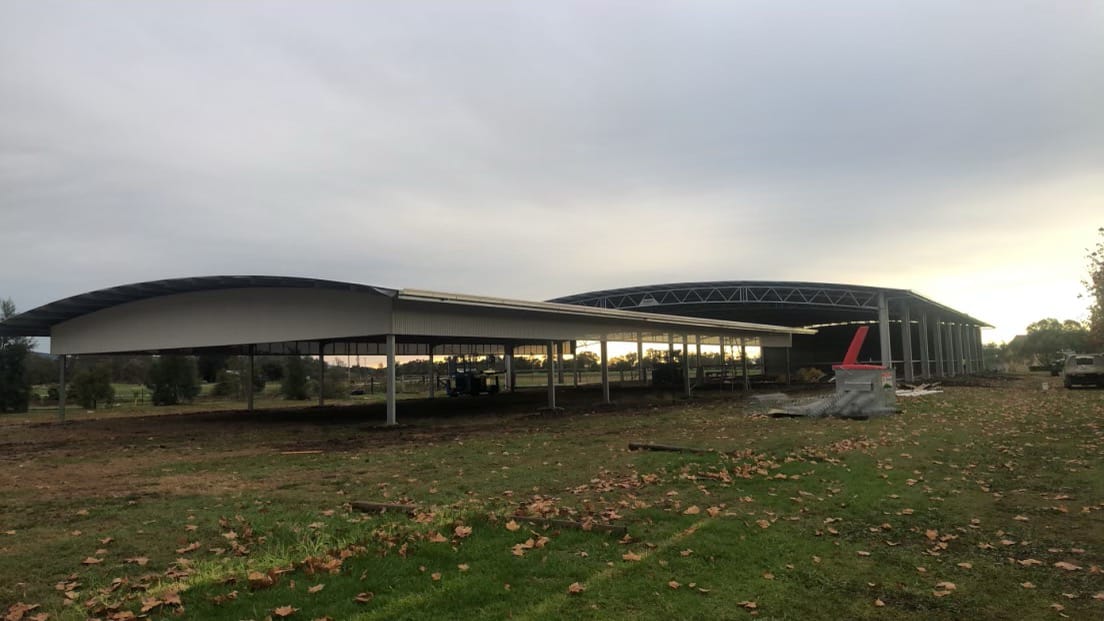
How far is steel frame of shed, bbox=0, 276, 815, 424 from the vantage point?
20281 millimetres

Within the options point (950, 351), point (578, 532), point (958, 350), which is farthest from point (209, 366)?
point (958, 350)

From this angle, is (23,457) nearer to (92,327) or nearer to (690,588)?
(92,327)

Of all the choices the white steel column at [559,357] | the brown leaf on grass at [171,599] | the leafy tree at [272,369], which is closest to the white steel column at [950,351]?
the white steel column at [559,357]

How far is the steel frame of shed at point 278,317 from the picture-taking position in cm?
2028

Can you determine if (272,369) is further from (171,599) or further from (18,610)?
(171,599)

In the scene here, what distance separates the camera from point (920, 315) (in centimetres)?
5025

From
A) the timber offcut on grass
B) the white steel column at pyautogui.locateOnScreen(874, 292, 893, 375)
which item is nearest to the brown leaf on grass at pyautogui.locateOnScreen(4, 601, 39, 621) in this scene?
the timber offcut on grass

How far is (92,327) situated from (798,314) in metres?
49.5

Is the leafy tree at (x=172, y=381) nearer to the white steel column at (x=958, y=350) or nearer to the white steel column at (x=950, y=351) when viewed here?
the white steel column at (x=950, y=351)

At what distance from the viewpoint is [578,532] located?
6508 millimetres

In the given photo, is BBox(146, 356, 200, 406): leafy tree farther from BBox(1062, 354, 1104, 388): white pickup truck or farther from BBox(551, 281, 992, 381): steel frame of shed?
BBox(1062, 354, 1104, 388): white pickup truck

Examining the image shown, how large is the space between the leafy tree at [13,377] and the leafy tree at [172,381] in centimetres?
687

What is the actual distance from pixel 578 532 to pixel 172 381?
147 ft

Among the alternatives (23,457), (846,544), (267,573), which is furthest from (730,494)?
(23,457)
